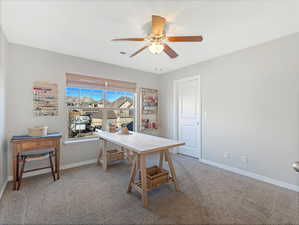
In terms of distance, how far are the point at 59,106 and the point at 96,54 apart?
1356 millimetres

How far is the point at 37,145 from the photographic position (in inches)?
94.5

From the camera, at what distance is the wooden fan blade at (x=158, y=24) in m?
1.64

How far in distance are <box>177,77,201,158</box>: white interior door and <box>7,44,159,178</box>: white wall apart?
2207 mm

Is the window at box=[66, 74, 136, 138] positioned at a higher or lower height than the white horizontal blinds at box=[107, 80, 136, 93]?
lower

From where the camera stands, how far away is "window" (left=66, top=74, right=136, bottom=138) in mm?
3252

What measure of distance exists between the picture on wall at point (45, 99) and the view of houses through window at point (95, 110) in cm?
27

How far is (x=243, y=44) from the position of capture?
261 cm

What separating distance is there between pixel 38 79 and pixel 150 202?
9.89ft

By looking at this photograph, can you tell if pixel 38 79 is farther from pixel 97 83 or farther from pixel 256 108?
pixel 256 108

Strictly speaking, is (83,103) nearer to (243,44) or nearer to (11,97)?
(11,97)

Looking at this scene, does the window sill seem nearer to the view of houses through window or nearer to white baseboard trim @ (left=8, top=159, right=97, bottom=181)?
the view of houses through window

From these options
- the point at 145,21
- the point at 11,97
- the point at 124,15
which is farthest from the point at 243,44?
the point at 11,97

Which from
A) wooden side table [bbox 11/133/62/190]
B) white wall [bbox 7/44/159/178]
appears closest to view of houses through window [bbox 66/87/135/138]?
white wall [bbox 7/44/159/178]

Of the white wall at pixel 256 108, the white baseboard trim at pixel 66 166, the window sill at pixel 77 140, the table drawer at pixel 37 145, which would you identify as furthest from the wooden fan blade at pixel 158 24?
the white baseboard trim at pixel 66 166
